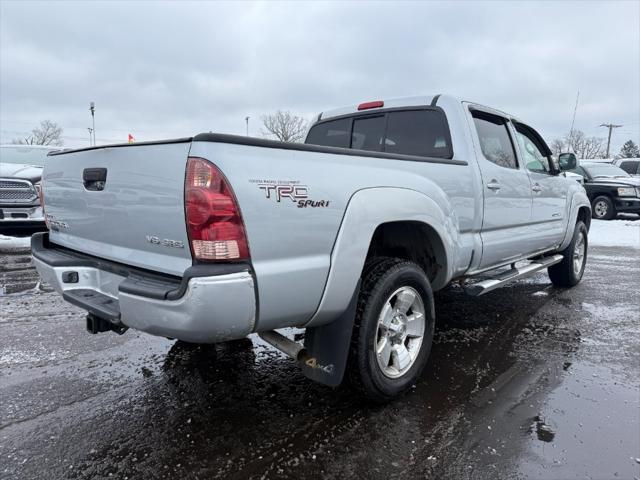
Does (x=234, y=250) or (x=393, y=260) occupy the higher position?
(x=234, y=250)

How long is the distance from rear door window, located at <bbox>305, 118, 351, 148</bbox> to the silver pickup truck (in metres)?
0.70

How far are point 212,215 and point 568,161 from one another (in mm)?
4625

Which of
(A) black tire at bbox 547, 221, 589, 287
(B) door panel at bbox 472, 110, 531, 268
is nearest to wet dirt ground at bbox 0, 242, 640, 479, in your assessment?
(B) door panel at bbox 472, 110, 531, 268

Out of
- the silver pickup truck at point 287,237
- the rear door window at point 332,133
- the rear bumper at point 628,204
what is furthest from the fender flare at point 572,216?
the rear bumper at point 628,204

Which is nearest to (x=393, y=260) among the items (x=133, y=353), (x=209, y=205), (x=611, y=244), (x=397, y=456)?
(x=397, y=456)

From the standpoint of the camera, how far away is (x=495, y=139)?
4.23 meters

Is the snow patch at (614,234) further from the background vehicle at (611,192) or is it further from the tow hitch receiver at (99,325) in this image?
the tow hitch receiver at (99,325)

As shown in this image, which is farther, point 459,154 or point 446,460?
point 459,154

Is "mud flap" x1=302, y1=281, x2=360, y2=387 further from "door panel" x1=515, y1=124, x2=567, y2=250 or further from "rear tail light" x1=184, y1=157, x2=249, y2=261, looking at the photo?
"door panel" x1=515, y1=124, x2=567, y2=250

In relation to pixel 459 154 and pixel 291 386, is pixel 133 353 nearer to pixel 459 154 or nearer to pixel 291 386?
pixel 291 386

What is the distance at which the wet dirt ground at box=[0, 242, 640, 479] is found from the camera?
2324mm

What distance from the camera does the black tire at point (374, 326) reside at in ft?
8.67

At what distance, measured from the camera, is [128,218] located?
2406 mm

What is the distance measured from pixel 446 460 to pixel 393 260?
116 cm
